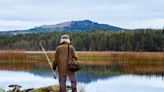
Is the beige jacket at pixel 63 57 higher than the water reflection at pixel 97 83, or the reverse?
the beige jacket at pixel 63 57

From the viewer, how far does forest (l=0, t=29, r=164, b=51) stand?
3824 inches

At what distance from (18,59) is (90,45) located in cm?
5715

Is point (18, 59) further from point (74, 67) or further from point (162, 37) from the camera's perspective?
point (162, 37)

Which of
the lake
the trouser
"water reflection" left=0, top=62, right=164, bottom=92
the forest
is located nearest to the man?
the trouser

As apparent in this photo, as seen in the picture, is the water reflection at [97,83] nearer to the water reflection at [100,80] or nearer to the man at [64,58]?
the water reflection at [100,80]

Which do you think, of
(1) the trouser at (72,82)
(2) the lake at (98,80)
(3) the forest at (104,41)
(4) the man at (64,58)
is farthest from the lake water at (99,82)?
(3) the forest at (104,41)

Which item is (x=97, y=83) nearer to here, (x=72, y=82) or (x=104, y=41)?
(x=72, y=82)

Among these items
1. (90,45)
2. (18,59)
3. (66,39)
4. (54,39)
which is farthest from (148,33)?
(66,39)

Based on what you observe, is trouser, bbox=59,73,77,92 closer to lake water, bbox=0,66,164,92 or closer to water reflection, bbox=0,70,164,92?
lake water, bbox=0,66,164,92

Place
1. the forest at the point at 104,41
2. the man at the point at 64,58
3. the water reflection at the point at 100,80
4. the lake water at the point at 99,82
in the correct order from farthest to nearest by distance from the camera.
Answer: the forest at the point at 104,41
the water reflection at the point at 100,80
the lake water at the point at 99,82
the man at the point at 64,58

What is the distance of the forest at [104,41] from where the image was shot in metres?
97.1

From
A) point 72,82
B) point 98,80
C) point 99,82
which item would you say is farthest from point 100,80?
point 72,82

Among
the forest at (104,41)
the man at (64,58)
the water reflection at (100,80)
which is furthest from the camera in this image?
the forest at (104,41)

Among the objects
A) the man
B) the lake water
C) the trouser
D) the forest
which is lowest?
the forest
